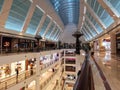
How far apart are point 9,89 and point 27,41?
1418 cm

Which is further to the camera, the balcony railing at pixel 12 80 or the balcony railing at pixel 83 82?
the balcony railing at pixel 12 80

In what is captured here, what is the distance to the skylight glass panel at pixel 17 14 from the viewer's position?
53.5 feet

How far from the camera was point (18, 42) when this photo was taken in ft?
66.2

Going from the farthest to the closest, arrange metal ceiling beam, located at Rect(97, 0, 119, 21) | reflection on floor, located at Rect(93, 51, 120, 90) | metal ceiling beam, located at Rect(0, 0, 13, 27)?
metal ceiling beam, located at Rect(0, 0, 13, 27) < metal ceiling beam, located at Rect(97, 0, 119, 21) < reflection on floor, located at Rect(93, 51, 120, 90)

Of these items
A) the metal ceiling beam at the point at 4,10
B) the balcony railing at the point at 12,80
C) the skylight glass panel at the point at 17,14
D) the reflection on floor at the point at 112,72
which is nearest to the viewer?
the reflection on floor at the point at 112,72

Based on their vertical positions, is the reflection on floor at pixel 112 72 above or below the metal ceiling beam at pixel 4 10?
below

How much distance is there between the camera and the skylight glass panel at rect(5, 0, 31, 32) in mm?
16297

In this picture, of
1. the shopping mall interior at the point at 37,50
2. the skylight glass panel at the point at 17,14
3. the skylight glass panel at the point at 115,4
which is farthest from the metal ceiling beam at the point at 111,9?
the skylight glass panel at the point at 17,14

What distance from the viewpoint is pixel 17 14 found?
1750 cm

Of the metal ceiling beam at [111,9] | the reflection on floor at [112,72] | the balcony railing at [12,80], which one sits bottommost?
the balcony railing at [12,80]

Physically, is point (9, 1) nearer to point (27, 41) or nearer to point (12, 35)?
point (12, 35)

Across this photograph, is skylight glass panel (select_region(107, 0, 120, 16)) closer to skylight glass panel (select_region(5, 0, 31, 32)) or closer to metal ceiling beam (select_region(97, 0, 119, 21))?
metal ceiling beam (select_region(97, 0, 119, 21))

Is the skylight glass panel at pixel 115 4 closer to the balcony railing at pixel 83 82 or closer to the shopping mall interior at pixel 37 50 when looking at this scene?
the shopping mall interior at pixel 37 50

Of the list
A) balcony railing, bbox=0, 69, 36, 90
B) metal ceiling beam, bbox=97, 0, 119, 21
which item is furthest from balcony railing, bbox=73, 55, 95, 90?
metal ceiling beam, bbox=97, 0, 119, 21
